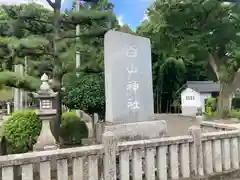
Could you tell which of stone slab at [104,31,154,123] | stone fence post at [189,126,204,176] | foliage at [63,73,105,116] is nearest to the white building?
foliage at [63,73,105,116]

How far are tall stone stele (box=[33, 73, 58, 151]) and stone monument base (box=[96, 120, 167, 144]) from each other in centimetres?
129

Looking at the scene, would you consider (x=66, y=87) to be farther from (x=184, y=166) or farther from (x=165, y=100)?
(x=165, y=100)

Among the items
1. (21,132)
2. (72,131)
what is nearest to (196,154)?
(21,132)

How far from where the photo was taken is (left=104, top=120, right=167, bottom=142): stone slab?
4062 millimetres

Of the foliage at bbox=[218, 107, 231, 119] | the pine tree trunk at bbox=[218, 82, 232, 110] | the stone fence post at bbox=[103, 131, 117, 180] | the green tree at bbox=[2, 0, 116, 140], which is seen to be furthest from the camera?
the pine tree trunk at bbox=[218, 82, 232, 110]

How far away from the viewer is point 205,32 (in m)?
12.3

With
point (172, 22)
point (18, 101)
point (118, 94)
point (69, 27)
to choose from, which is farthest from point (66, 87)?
point (172, 22)

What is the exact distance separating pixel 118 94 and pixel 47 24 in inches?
113

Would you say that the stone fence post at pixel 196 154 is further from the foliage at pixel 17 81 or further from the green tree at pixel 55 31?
the foliage at pixel 17 81

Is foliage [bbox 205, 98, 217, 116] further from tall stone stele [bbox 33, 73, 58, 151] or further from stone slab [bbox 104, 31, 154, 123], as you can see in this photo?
tall stone stele [bbox 33, 73, 58, 151]

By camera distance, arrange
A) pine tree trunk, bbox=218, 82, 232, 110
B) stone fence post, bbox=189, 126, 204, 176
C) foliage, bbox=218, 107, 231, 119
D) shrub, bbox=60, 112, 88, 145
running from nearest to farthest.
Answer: stone fence post, bbox=189, 126, 204, 176
shrub, bbox=60, 112, 88, 145
foliage, bbox=218, 107, 231, 119
pine tree trunk, bbox=218, 82, 232, 110

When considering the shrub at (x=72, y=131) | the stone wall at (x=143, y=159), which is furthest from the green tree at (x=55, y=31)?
the stone wall at (x=143, y=159)

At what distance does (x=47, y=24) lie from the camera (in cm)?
602

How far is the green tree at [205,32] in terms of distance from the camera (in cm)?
1207
